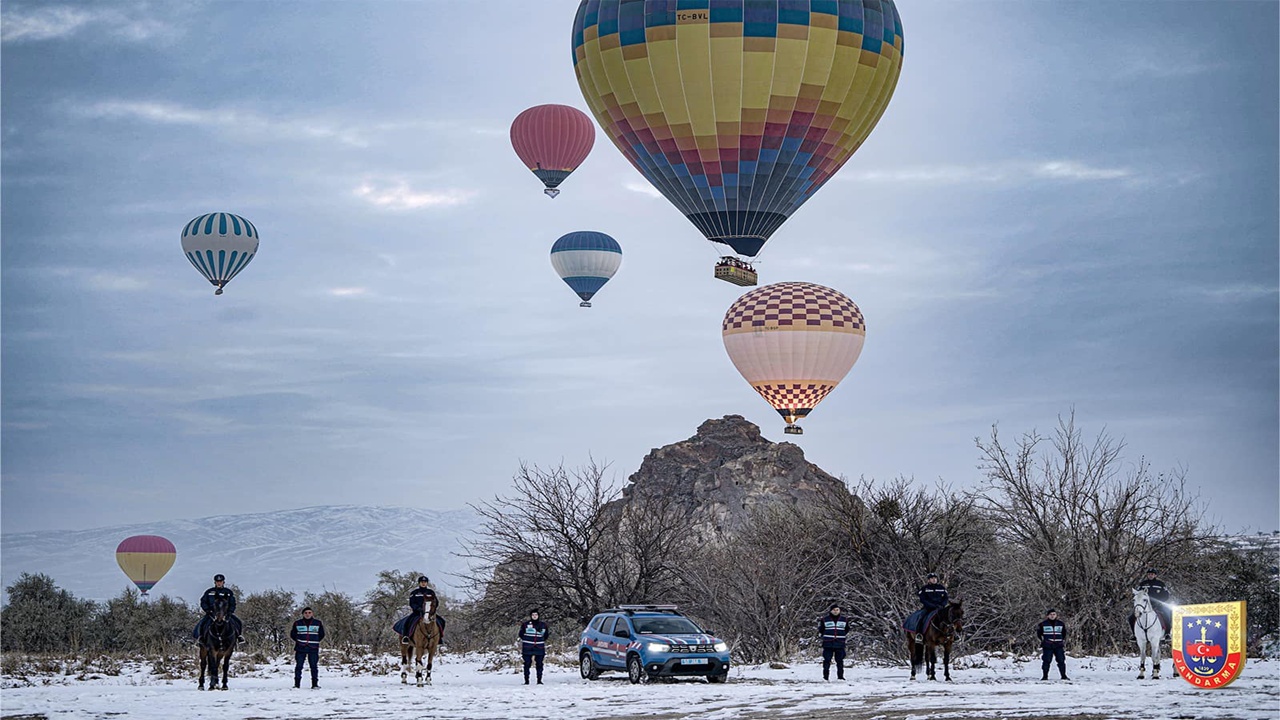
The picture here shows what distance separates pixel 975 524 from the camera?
42250 millimetres

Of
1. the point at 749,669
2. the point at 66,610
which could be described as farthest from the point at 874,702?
the point at 66,610

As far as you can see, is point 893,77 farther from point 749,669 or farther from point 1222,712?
point 1222,712

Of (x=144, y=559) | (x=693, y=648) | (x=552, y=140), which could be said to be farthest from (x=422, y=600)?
(x=552, y=140)

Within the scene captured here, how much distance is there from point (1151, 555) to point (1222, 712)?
69.3ft

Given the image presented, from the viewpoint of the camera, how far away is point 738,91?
4747 centimetres

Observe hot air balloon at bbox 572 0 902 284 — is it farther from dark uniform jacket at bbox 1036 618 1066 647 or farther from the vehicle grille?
dark uniform jacket at bbox 1036 618 1066 647

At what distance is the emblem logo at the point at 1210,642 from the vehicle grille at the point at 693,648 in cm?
927

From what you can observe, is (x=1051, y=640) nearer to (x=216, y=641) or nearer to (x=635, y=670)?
(x=635, y=670)

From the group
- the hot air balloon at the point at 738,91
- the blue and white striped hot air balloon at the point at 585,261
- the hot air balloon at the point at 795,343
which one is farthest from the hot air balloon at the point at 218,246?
the hot air balloon at the point at 738,91

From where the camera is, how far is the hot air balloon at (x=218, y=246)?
7038 centimetres

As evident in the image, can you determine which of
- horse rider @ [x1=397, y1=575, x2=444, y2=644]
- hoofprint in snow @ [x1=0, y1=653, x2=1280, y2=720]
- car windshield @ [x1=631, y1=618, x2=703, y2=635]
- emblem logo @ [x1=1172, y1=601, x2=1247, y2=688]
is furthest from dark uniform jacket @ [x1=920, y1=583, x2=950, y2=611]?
horse rider @ [x1=397, y1=575, x2=444, y2=644]

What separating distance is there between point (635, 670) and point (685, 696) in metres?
4.07

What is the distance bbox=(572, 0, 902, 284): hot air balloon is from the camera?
46.8m

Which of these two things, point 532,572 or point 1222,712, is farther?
point 532,572
